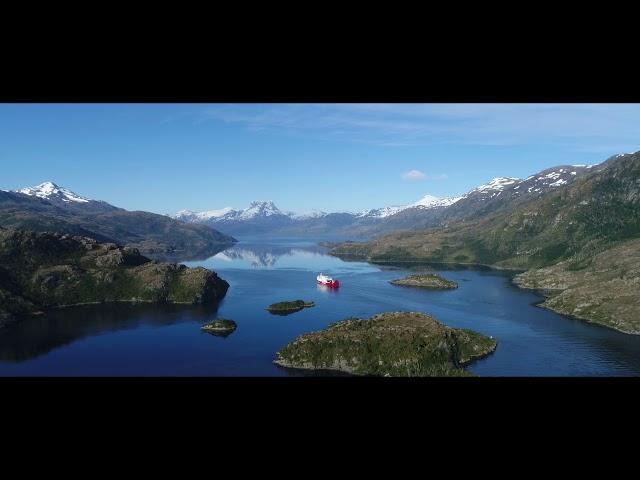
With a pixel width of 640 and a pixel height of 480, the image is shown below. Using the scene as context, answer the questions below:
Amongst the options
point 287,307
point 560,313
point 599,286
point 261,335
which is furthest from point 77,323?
point 599,286

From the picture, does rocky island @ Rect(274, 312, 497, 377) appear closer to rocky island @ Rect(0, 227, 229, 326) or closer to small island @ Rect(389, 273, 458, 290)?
rocky island @ Rect(0, 227, 229, 326)

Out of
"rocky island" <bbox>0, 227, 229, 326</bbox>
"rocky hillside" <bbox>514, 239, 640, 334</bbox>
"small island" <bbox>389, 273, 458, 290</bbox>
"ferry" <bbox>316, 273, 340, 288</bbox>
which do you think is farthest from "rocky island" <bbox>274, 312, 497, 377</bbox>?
"small island" <bbox>389, 273, 458, 290</bbox>

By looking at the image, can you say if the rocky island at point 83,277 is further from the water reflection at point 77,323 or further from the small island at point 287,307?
the small island at point 287,307
